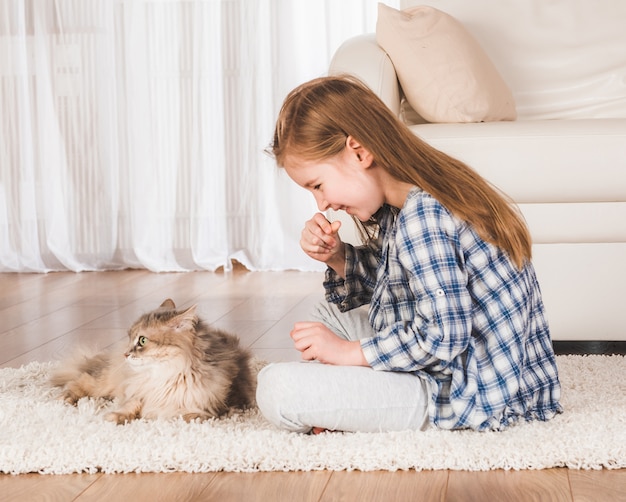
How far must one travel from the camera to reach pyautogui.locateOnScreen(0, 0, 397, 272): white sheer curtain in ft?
12.1

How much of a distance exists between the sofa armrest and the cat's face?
2.81ft

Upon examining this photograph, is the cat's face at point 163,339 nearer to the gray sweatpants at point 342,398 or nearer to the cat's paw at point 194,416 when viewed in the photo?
the cat's paw at point 194,416

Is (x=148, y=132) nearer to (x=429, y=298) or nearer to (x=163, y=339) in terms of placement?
(x=163, y=339)

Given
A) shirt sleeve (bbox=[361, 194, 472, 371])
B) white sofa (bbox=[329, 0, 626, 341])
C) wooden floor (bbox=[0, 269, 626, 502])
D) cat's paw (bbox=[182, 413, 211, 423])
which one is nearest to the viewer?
wooden floor (bbox=[0, 269, 626, 502])

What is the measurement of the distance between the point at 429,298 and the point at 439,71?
1148 millimetres

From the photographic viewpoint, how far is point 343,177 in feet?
4.61

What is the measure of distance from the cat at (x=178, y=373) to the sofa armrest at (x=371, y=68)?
86 cm

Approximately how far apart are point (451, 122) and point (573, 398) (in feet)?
3.06

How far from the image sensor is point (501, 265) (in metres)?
1.39

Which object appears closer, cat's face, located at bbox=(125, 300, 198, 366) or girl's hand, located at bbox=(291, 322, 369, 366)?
girl's hand, located at bbox=(291, 322, 369, 366)

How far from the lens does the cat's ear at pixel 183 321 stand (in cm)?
153

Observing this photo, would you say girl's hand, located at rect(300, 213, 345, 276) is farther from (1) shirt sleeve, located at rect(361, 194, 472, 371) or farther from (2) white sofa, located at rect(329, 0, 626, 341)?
(2) white sofa, located at rect(329, 0, 626, 341)

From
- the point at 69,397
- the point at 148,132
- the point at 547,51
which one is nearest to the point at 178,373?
the point at 69,397

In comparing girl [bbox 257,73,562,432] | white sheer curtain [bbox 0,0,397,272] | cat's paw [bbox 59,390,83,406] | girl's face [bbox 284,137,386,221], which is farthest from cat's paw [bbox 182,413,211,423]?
white sheer curtain [bbox 0,0,397,272]
